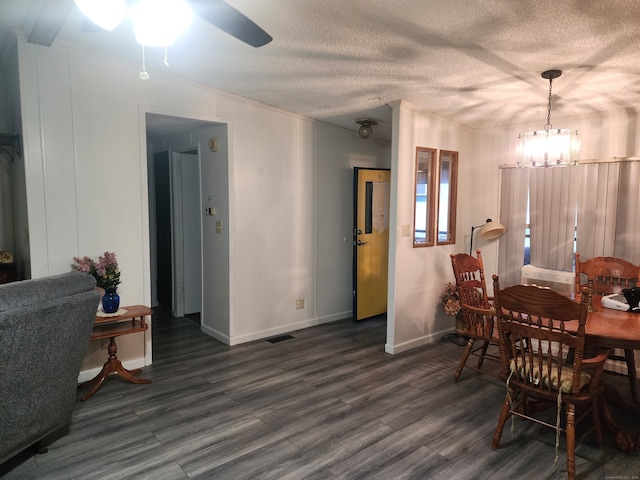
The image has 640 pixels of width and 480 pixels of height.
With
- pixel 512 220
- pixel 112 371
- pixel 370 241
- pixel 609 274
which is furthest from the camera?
pixel 370 241

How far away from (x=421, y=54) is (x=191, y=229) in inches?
139

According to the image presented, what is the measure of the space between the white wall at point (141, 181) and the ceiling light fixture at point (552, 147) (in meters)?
2.45

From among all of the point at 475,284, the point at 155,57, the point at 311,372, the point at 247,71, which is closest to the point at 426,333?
the point at 475,284

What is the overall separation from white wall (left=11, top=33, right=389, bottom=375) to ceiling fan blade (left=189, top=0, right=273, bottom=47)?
207cm

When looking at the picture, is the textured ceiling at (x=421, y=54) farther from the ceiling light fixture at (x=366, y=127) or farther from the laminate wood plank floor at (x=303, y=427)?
the laminate wood plank floor at (x=303, y=427)

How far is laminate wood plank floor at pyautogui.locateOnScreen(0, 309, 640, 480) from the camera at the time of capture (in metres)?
2.25

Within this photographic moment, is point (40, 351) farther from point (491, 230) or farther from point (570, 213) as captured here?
point (570, 213)

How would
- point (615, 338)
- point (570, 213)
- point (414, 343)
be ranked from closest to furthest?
point (615, 338) → point (570, 213) → point (414, 343)

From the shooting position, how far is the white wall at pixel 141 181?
306 cm

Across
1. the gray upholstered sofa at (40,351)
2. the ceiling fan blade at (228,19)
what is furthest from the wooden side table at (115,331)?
the ceiling fan blade at (228,19)

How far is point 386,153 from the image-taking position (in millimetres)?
5555

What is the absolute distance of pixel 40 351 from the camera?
207 cm

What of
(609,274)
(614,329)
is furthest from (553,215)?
(614,329)

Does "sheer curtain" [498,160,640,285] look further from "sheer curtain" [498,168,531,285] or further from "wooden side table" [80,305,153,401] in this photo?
"wooden side table" [80,305,153,401]
